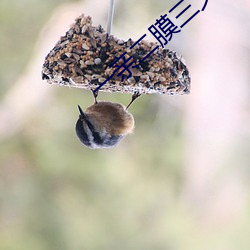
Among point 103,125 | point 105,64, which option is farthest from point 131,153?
point 105,64

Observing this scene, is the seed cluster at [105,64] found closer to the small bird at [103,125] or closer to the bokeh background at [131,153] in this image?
the small bird at [103,125]
